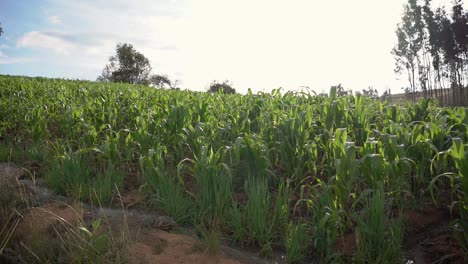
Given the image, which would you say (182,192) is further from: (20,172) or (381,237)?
→ (20,172)

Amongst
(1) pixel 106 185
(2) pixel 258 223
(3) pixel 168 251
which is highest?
(1) pixel 106 185

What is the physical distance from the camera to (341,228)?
3.18 m

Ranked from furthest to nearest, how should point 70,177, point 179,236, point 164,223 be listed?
point 70,177 → point 164,223 → point 179,236

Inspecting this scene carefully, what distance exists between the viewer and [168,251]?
3.07 meters

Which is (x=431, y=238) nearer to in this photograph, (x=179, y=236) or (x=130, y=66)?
(x=179, y=236)

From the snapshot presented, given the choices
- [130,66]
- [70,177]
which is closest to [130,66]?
[130,66]

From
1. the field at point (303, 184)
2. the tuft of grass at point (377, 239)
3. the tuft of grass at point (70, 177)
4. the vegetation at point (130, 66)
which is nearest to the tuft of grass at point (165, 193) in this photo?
the field at point (303, 184)

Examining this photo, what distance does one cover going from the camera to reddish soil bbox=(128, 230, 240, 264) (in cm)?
292

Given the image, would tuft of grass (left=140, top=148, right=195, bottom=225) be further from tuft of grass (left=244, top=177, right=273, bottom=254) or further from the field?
tuft of grass (left=244, top=177, right=273, bottom=254)

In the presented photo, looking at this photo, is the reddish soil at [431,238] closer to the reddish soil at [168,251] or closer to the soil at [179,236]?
the soil at [179,236]

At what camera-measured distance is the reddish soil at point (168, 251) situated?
9.59ft

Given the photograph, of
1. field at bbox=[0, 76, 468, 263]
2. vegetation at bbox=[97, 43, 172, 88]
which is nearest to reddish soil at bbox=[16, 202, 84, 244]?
field at bbox=[0, 76, 468, 263]

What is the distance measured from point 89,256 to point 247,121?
291 cm

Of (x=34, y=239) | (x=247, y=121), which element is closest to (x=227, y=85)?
(x=247, y=121)
